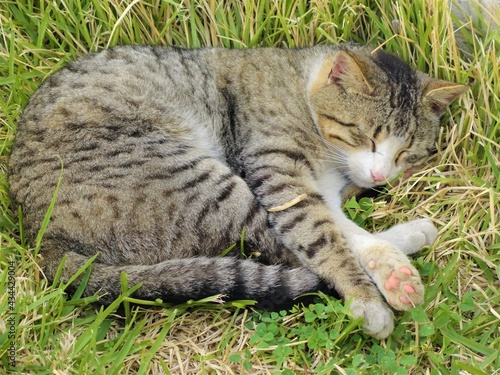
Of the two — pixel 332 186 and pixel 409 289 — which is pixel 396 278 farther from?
pixel 332 186

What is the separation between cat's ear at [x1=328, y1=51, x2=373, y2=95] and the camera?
3154 millimetres

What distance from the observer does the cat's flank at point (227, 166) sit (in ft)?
9.21

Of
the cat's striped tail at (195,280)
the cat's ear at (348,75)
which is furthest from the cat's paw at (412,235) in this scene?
the cat's ear at (348,75)

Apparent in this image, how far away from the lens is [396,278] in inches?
110

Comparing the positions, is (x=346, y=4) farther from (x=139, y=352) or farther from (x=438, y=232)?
(x=139, y=352)

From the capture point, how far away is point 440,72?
139 inches

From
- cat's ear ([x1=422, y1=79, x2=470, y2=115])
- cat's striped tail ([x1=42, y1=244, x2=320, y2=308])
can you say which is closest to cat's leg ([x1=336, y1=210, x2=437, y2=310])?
cat's striped tail ([x1=42, y1=244, x2=320, y2=308])

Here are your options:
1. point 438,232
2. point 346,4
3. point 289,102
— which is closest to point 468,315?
point 438,232

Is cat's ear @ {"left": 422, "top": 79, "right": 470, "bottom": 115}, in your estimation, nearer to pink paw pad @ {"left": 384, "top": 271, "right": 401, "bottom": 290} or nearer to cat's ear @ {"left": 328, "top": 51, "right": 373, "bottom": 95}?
cat's ear @ {"left": 328, "top": 51, "right": 373, "bottom": 95}

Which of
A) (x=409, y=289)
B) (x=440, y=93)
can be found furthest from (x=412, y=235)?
(x=440, y=93)

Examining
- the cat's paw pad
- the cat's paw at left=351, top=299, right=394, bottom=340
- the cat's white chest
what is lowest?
the cat's paw at left=351, top=299, right=394, bottom=340

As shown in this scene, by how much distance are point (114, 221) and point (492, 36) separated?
7.25 feet

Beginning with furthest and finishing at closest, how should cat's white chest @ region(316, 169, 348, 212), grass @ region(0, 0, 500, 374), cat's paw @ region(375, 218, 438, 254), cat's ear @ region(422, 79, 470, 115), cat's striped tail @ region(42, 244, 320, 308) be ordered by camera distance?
cat's white chest @ region(316, 169, 348, 212)
cat's ear @ region(422, 79, 470, 115)
cat's paw @ region(375, 218, 438, 254)
cat's striped tail @ region(42, 244, 320, 308)
grass @ region(0, 0, 500, 374)

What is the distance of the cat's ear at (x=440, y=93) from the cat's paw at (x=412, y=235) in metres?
0.66
